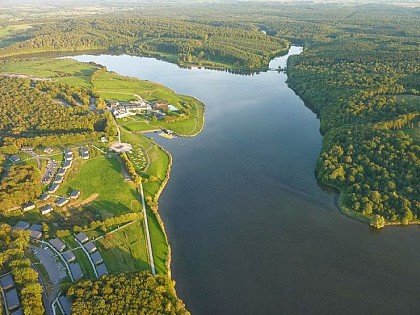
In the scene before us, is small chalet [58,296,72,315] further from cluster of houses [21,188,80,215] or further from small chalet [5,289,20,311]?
cluster of houses [21,188,80,215]

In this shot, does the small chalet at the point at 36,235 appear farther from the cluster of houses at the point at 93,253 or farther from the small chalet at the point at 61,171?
the small chalet at the point at 61,171

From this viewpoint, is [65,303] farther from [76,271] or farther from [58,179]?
Result: [58,179]

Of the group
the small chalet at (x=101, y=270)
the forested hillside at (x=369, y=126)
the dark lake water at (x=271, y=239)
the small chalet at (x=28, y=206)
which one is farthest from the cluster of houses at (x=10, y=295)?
the forested hillside at (x=369, y=126)

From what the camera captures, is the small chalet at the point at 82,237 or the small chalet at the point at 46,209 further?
the small chalet at the point at 46,209

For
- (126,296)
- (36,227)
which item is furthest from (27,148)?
(126,296)

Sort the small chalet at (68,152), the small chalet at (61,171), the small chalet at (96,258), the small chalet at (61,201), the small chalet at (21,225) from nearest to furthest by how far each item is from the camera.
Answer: the small chalet at (96,258), the small chalet at (21,225), the small chalet at (61,201), the small chalet at (61,171), the small chalet at (68,152)

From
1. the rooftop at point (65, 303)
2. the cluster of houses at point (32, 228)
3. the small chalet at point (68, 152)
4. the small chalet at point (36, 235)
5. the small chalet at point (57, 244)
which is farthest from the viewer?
the small chalet at point (68, 152)

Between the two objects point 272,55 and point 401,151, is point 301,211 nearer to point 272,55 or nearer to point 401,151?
point 401,151

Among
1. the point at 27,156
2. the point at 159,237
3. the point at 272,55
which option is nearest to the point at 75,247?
the point at 159,237
